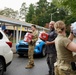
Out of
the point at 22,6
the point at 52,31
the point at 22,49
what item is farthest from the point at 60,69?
the point at 22,6

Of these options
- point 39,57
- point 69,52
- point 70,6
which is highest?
point 70,6

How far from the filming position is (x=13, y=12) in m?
87.1

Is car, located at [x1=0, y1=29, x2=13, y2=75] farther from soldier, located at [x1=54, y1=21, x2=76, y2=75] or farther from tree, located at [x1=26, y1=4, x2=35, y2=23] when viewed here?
tree, located at [x1=26, y1=4, x2=35, y2=23]

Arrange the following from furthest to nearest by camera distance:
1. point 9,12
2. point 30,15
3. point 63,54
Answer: point 9,12, point 30,15, point 63,54

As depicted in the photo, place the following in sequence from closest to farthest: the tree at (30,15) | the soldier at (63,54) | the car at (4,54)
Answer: the soldier at (63,54), the car at (4,54), the tree at (30,15)

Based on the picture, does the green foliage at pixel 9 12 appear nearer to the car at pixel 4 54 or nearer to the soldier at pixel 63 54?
the car at pixel 4 54

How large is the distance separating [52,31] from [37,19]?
61385 millimetres

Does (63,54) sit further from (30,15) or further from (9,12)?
(9,12)

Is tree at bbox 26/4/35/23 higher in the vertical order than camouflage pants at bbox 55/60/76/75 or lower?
higher

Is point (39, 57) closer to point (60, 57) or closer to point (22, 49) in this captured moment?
point (22, 49)

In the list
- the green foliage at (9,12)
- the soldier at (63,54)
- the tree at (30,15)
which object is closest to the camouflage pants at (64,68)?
the soldier at (63,54)

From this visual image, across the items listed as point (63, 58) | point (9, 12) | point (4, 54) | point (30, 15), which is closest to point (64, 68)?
point (63, 58)

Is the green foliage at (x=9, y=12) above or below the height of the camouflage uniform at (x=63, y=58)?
above

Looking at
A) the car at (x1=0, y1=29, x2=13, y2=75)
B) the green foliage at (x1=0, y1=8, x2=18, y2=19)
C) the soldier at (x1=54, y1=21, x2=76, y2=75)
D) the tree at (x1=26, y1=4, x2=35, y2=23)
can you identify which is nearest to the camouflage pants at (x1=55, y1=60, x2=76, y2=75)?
the soldier at (x1=54, y1=21, x2=76, y2=75)
